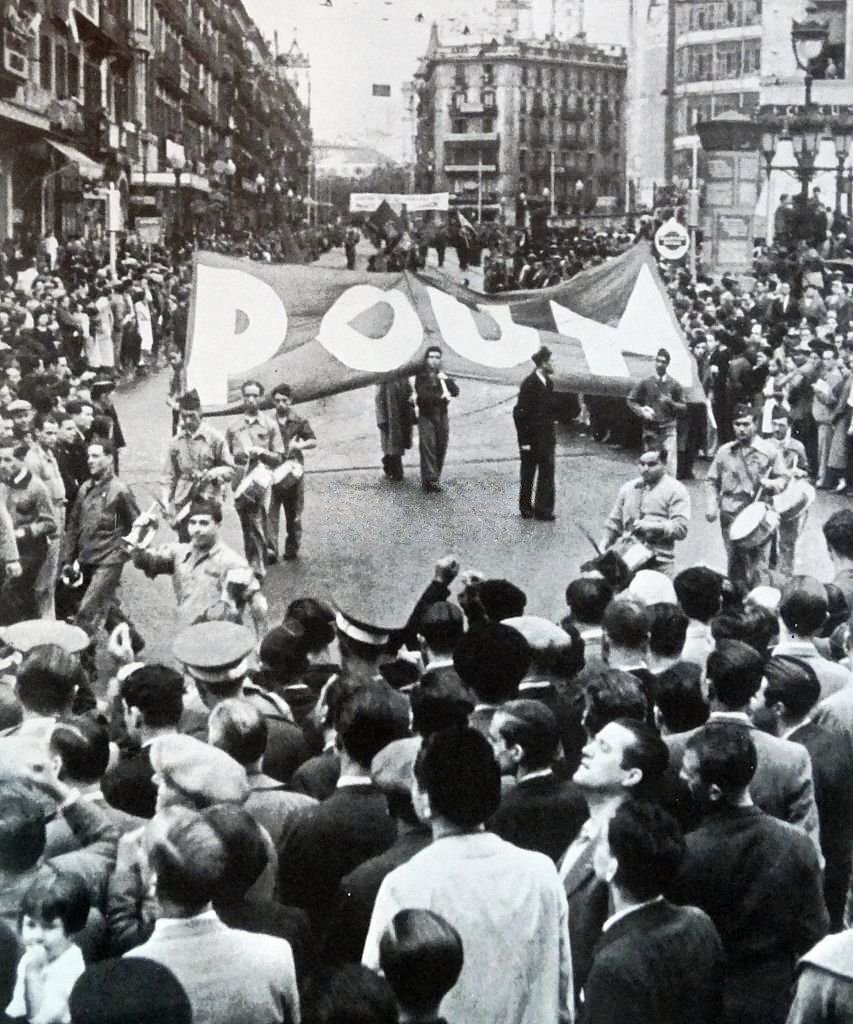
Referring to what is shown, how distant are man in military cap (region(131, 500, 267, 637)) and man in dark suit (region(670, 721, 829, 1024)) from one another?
4.04 m

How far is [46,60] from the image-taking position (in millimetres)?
12570

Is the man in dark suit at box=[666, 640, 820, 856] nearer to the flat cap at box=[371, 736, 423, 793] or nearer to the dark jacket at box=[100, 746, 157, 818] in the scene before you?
the flat cap at box=[371, 736, 423, 793]

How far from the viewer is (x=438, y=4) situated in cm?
1058

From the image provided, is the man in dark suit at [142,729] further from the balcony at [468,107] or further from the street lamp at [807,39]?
the street lamp at [807,39]

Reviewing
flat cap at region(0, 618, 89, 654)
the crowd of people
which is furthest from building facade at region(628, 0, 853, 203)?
flat cap at region(0, 618, 89, 654)

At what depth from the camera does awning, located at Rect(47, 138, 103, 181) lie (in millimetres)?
11281

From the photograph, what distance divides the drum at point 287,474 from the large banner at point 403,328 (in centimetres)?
51

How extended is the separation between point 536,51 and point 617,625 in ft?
22.3

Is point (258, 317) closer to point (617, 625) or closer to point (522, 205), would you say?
point (522, 205)

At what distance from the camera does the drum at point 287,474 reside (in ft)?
35.7

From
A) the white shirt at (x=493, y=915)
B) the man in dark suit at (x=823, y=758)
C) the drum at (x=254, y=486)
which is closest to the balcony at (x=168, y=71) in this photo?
the drum at (x=254, y=486)

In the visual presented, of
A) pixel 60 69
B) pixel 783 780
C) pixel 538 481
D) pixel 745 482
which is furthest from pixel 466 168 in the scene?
pixel 783 780

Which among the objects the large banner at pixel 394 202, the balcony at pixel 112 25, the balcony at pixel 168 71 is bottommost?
the large banner at pixel 394 202

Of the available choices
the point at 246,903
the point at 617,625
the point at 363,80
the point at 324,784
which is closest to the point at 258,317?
the point at 363,80
